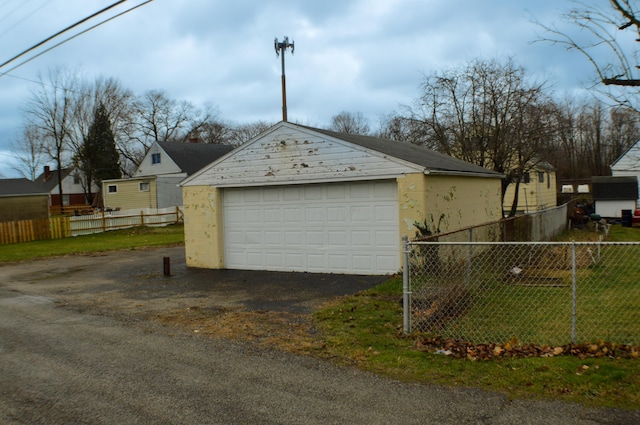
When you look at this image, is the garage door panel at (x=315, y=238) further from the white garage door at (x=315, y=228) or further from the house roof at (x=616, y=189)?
the house roof at (x=616, y=189)

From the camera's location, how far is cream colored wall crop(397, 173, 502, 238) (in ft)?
36.9

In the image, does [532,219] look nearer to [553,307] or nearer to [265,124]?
[553,307]

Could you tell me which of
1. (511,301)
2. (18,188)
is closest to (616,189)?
(511,301)

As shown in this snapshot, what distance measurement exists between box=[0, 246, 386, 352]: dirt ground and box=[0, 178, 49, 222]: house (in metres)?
17.6

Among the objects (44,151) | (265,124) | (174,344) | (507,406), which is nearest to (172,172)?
(44,151)

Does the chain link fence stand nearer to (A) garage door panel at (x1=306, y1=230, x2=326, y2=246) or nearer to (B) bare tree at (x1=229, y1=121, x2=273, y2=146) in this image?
(A) garage door panel at (x1=306, y1=230, x2=326, y2=246)

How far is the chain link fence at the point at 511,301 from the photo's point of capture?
6.52 m

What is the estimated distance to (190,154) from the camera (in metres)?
44.2

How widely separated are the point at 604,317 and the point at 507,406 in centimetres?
412

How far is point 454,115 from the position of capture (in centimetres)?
2322

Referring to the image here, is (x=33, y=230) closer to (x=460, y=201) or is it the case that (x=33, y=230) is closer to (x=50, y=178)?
(x=460, y=201)

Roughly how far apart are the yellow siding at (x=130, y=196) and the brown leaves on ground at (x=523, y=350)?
3406cm

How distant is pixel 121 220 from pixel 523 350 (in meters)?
29.0

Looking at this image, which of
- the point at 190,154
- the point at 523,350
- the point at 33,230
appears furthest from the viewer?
the point at 190,154
